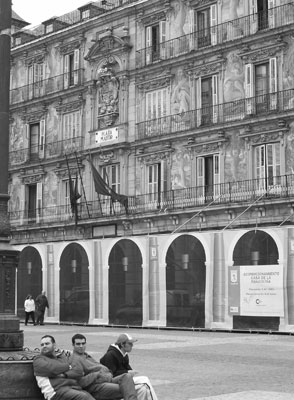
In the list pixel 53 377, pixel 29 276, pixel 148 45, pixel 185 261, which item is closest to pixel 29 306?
pixel 29 276

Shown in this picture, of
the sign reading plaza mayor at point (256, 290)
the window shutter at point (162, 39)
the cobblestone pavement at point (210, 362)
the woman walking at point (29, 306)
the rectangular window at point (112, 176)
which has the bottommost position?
the cobblestone pavement at point (210, 362)

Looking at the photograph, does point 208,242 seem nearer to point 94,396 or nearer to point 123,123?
point 123,123

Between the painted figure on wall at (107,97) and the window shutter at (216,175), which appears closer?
the window shutter at (216,175)

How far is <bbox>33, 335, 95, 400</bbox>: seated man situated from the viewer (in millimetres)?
9203

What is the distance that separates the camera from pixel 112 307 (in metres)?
32.6

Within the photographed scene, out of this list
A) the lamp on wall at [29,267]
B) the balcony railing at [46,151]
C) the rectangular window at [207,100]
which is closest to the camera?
the rectangular window at [207,100]

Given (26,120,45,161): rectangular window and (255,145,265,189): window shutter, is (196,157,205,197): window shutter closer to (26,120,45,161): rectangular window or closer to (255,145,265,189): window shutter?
(255,145,265,189): window shutter

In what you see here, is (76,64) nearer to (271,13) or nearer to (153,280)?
(271,13)

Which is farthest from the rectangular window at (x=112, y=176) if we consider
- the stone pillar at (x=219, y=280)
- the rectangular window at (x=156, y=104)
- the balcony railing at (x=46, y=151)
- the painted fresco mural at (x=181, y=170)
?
the stone pillar at (x=219, y=280)

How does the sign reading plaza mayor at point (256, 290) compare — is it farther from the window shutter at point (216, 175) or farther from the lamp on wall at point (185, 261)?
the window shutter at point (216, 175)

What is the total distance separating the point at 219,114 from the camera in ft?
109

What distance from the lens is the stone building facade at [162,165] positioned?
29031 mm

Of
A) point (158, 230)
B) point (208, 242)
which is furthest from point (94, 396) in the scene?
point (158, 230)

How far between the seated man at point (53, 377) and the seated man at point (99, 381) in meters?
0.20
